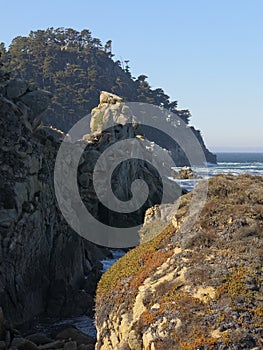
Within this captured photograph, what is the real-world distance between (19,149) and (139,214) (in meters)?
27.7

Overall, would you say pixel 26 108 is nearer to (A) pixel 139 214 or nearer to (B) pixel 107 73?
(A) pixel 139 214

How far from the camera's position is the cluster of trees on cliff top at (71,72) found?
14150 centimetres

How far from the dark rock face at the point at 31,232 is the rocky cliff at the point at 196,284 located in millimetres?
10955

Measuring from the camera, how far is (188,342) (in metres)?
14.3

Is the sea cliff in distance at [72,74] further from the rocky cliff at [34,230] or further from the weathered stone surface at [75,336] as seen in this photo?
the weathered stone surface at [75,336]

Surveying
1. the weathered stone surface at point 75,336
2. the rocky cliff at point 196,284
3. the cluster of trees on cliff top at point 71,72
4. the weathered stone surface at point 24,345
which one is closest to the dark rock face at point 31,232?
the weathered stone surface at point 75,336

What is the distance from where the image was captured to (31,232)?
3341 cm

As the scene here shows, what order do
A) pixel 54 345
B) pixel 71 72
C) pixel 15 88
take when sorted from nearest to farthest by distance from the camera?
1. pixel 54 345
2. pixel 15 88
3. pixel 71 72

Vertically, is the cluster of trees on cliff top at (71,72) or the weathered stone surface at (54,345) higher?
the cluster of trees on cliff top at (71,72)

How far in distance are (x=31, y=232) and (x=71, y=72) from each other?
408 feet

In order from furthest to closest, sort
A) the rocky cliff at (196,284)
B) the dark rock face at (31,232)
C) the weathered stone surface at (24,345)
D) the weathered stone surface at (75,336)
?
the dark rock face at (31,232)
the weathered stone surface at (75,336)
the weathered stone surface at (24,345)
the rocky cliff at (196,284)

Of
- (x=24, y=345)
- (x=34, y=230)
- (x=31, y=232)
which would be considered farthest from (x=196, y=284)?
(x=34, y=230)

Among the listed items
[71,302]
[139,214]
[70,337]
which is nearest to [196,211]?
[70,337]

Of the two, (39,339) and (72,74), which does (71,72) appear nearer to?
(72,74)
